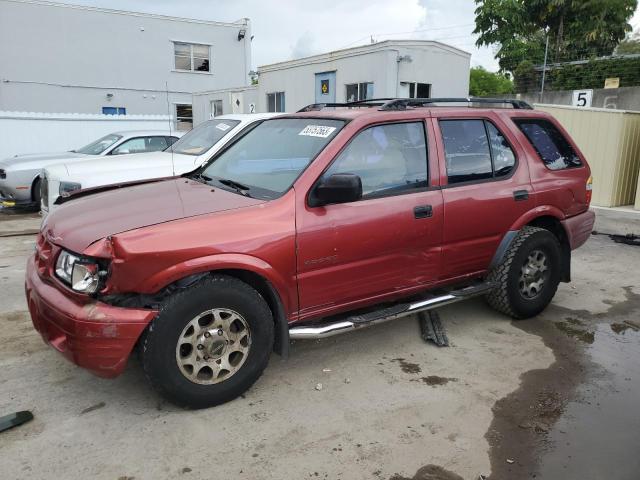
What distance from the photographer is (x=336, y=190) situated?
3383 millimetres

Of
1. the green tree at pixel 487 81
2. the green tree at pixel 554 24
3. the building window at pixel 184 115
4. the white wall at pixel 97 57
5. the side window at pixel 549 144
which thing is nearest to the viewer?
the side window at pixel 549 144

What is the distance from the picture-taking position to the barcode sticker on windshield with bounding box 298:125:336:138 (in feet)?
12.4

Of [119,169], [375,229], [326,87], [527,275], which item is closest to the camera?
[375,229]

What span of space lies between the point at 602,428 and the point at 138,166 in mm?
5989

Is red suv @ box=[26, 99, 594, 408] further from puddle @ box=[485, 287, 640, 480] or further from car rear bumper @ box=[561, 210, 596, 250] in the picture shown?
puddle @ box=[485, 287, 640, 480]

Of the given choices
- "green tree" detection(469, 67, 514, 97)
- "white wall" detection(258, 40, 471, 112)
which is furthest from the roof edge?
"green tree" detection(469, 67, 514, 97)

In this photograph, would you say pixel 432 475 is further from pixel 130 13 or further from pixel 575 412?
pixel 130 13

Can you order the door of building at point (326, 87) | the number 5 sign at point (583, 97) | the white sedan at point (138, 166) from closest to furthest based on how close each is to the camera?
the white sedan at point (138, 166)
the number 5 sign at point (583, 97)
the door of building at point (326, 87)

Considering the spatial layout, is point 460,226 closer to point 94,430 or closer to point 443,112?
point 443,112

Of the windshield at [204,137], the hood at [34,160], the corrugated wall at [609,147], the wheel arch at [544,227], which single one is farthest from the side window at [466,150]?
the hood at [34,160]

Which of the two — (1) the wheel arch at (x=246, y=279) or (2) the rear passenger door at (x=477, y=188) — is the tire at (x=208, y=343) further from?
(2) the rear passenger door at (x=477, y=188)

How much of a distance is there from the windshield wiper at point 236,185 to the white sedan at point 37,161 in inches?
245

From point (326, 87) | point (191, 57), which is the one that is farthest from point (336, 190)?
point (191, 57)

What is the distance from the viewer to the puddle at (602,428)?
2.85m
